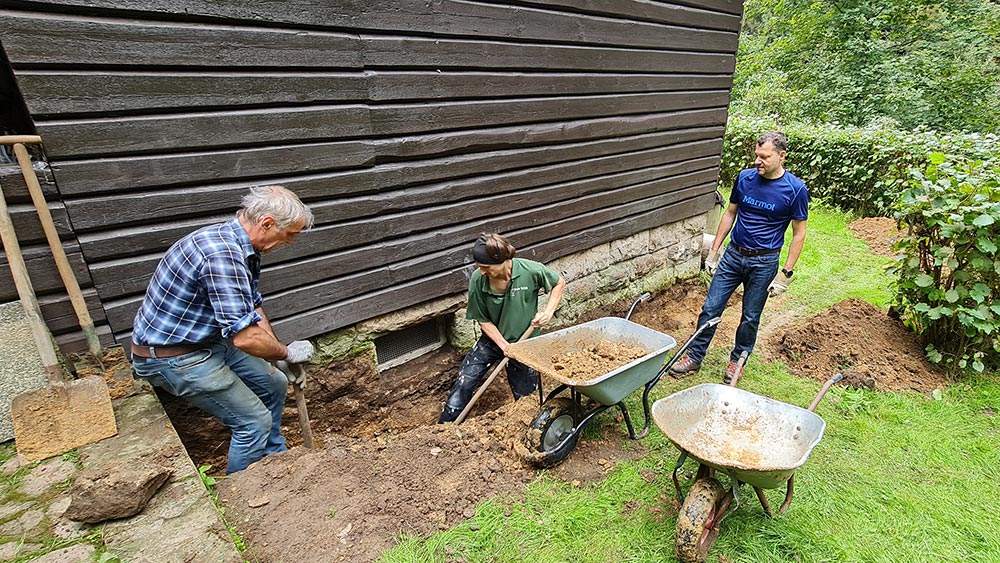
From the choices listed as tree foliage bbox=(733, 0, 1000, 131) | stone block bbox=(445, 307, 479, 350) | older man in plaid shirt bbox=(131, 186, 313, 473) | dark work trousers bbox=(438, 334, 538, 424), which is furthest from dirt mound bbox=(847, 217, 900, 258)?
older man in plaid shirt bbox=(131, 186, 313, 473)

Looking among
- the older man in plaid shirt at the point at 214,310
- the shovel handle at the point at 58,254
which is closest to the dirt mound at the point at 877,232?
the older man in plaid shirt at the point at 214,310

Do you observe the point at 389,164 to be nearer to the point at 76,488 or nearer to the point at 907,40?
the point at 76,488

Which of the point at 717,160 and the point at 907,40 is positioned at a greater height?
the point at 907,40

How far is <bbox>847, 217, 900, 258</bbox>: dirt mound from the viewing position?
7.39 m

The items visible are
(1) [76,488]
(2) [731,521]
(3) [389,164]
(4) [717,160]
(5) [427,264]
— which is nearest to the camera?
(1) [76,488]

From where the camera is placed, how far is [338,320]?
11.4 feet

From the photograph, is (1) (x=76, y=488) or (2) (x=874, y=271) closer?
(1) (x=76, y=488)

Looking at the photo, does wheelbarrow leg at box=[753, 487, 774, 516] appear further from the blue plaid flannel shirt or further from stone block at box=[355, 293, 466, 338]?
the blue plaid flannel shirt

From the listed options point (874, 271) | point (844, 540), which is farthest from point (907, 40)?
point (844, 540)

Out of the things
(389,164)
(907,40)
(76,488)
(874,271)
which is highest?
(907,40)

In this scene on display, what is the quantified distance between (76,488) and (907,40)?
2014cm

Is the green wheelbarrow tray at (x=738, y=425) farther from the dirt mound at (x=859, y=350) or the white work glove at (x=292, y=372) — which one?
the white work glove at (x=292, y=372)

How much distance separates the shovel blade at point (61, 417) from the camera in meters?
2.17

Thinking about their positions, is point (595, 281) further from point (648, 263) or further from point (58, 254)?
point (58, 254)
